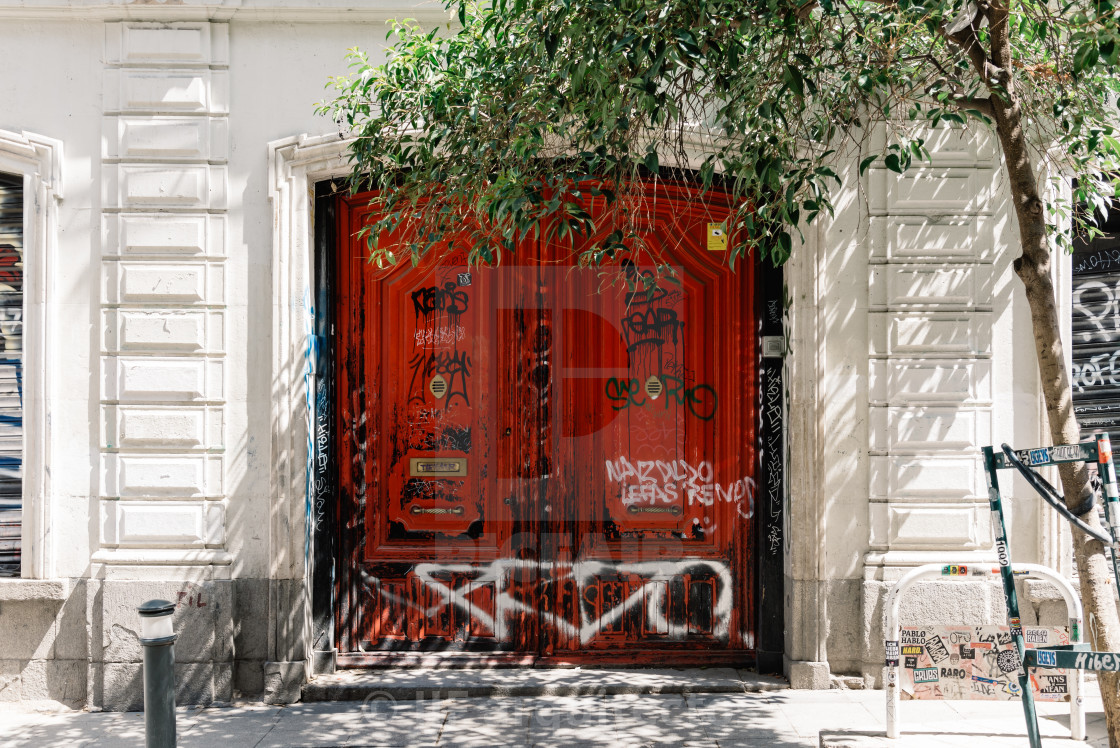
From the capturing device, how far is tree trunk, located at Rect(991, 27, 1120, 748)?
12.8 ft

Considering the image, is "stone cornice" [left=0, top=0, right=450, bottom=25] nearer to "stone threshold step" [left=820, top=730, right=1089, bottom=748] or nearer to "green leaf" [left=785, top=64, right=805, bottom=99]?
"green leaf" [left=785, top=64, right=805, bottom=99]

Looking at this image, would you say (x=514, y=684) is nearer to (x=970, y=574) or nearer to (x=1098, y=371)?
(x=970, y=574)

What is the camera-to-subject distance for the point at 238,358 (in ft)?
20.1

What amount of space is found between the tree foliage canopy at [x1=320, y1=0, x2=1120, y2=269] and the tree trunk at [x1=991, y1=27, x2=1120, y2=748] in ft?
1.09

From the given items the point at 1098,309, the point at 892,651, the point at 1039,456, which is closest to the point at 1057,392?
the point at 1039,456

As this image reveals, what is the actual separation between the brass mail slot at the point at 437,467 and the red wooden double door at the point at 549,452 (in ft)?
0.05

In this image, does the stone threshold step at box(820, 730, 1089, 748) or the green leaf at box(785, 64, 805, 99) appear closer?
the green leaf at box(785, 64, 805, 99)

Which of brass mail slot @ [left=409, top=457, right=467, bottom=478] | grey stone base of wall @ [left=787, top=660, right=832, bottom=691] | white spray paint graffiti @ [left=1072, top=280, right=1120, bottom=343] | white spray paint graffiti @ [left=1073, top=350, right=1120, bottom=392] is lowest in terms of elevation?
grey stone base of wall @ [left=787, top=660, right=832, bottom=691]

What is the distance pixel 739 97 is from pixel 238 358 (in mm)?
3692

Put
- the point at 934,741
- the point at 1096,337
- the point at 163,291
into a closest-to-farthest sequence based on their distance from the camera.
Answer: the point at 934,741
the point at 163,291
the point at 1096,337

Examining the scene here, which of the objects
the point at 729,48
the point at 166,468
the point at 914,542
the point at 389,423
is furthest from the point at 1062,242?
the point at 166,468

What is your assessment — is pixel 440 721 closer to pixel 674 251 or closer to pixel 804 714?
pixel 804 714

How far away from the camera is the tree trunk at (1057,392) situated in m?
3.91

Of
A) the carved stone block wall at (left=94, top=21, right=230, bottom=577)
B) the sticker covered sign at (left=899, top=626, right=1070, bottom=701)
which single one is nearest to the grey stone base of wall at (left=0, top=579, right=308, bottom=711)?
the carved stone block wall at (left=94, top=21, right=230, bottom=577)
